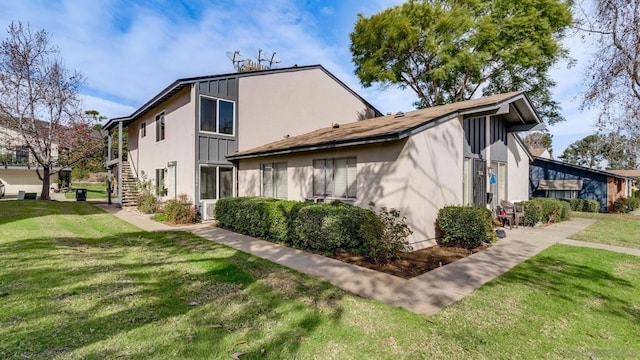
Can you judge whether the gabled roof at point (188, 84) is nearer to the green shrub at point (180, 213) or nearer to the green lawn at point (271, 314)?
the green shrub at point (180, 213)

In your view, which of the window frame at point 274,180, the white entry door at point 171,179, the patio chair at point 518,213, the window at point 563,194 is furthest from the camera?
the window at point 563,194

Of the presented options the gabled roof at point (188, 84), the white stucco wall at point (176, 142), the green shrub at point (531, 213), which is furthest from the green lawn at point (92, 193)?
the green shrub at point (531, 213)

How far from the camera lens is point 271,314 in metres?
4.02

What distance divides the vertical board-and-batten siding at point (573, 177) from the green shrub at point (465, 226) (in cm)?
1777

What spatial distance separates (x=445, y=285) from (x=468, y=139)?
6.83m

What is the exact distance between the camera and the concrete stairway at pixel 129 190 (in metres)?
18.4

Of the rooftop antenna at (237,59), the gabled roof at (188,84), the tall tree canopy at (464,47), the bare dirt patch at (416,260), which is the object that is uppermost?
the tall tree canopy at (464,47)

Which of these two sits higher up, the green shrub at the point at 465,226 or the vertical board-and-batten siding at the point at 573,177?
the vertical board-and-batten siding at the point at 573,177

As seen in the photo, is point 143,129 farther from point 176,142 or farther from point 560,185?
point 560,185

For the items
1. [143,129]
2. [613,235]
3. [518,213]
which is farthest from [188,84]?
[613,235]

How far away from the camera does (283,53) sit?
18.9m

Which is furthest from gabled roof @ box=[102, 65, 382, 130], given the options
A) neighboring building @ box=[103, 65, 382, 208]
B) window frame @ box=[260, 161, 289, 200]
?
window frame @ box=[260, 161, 289, 200]

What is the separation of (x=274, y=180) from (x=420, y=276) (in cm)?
781

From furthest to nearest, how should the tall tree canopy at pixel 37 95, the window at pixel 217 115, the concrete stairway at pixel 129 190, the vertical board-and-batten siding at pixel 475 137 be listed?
the concrete stairway at pixel 129 190 → the tall tree canopy at pixel 37 95 → the window at pixel 217 115 → the vertical board-and-batten siding at pixel 475 137
